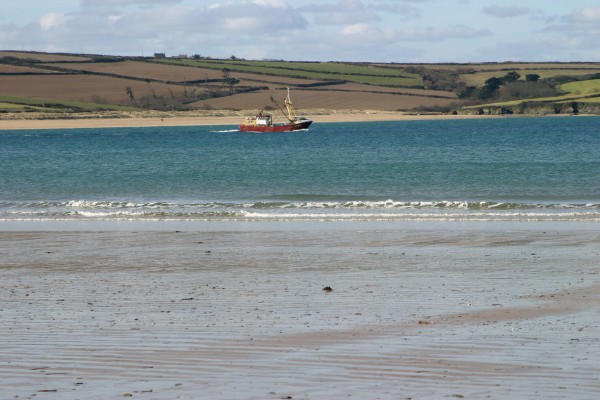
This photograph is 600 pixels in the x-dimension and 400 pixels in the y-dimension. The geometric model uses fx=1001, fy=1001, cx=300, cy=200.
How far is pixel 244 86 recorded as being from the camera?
499 feet

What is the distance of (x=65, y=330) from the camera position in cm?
1169

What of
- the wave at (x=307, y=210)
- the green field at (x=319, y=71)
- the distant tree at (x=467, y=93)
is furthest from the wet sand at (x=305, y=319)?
the green field at (x=319, y=71)

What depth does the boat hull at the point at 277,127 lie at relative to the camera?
114 metres

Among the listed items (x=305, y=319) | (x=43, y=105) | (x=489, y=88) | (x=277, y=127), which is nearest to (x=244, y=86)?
(x=43, y=105)

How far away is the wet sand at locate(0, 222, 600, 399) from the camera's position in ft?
30.9

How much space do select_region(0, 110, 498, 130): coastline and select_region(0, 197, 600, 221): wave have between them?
101 metres

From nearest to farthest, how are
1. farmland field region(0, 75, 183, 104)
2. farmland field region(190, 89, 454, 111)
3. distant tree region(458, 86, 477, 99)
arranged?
farmland field region(0, 75, 183, 104) → farmland field region(190, 89, 454, 111) → distant tree region(458, 86, 477, 99)

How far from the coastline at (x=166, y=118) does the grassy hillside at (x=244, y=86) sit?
1634mm

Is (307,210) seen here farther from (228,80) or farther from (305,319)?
(228,80)

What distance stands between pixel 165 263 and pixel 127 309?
4.78m

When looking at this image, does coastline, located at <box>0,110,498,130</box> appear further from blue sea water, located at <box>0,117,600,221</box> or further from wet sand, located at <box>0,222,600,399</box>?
wet sand, located at <box>0,222,600,399</box>

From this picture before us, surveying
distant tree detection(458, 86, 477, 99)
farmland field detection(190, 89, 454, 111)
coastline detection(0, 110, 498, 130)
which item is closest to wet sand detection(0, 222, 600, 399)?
coastline detection(0, 110, 498, 130)

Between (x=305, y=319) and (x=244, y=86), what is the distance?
141m

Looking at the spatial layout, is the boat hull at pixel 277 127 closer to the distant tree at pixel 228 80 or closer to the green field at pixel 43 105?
the green field at pixel 43 105
